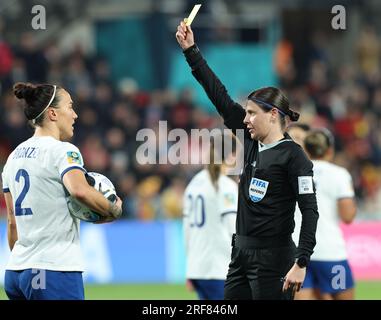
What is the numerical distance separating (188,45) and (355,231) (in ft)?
29.8

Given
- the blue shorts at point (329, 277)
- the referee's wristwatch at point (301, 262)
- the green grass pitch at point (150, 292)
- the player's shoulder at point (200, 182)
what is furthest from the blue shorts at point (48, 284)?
the green grass pitch at point (150, 292)

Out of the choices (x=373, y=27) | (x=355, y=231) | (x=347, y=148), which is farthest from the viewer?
(x=373, y=27)


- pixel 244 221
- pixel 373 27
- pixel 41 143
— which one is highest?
pixel 373 27

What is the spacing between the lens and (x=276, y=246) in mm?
6668

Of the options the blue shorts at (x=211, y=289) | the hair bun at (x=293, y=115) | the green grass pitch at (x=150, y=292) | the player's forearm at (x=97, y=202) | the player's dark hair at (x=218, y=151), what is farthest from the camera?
the green grass pitch at (x=150, y=292)

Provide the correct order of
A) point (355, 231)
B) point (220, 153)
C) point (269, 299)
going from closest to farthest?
1. point (269, 299)
2. point (220, 153)
3. point (355, 231)

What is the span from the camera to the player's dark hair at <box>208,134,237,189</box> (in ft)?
28.4

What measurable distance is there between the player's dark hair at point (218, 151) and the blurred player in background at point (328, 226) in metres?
0.81

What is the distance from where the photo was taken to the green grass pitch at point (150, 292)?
A: 12844 mm

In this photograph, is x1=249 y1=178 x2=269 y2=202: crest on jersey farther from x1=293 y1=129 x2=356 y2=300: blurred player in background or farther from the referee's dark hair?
x1=293 y1=129 x2=356 y2=300: blurred player in background

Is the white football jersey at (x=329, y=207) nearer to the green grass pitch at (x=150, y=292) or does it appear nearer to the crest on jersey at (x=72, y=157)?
the crest on jersey at (x=72, y=157)

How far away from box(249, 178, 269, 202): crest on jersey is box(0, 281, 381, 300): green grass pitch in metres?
6.16
